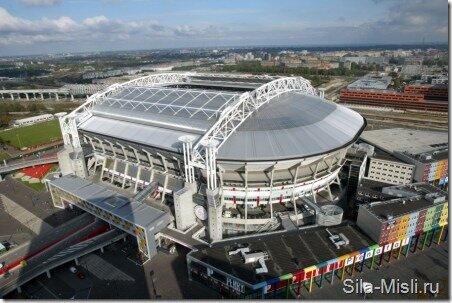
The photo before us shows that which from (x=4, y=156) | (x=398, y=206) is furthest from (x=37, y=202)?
(x=398, y=206)

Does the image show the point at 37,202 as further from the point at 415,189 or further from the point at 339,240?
the point at 415,189

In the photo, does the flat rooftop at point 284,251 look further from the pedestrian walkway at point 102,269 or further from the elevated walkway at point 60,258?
the elevated walkway at point 60,258

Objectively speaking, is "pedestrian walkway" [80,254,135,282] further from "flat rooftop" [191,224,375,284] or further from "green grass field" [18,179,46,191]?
"green grass field" [18,179,46,191]

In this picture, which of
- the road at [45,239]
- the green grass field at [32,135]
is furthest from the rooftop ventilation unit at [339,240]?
the green grass field at [32,135]

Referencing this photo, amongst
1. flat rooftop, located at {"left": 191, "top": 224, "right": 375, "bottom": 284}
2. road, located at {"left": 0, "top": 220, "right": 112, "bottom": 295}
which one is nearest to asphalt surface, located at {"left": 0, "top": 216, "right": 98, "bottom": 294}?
road, located at {"left": 0, "top": 220, "right": 112, "bottom": 295}

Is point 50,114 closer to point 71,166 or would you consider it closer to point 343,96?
point 71,166
